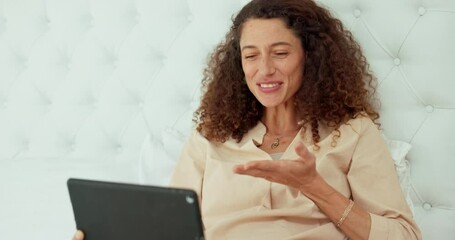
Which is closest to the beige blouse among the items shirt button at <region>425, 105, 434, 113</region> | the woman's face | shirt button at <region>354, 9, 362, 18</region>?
the woman's face

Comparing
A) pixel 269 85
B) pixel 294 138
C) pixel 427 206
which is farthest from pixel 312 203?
pixel 427 206

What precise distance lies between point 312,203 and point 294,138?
6.5 inches

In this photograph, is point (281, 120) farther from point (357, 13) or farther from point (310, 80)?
point (357, 13)

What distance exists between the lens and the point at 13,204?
161cm

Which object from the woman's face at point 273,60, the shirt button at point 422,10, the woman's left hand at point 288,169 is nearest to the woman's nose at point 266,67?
the woman's face at point 273,60

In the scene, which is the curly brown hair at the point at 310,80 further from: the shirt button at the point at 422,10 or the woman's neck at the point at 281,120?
the shirt button at the point at 422,10

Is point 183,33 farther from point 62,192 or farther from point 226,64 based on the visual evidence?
point 62,192

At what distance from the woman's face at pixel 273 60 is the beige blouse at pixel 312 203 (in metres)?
0.11

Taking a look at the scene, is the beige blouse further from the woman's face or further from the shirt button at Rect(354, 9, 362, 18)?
the shirt button at Rect(354, 9, 362, 18)

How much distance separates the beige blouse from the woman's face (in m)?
0.11

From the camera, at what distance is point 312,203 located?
1.18 metres

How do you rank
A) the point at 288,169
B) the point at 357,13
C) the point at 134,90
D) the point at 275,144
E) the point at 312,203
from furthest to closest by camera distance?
the point at 134,90 → the point at 357,13 → the point at 275,144 → the point at 312,203 → the point at 288,169

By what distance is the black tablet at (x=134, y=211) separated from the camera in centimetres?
83

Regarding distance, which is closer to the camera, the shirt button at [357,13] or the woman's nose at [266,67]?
the woman's nose at [266,67]
